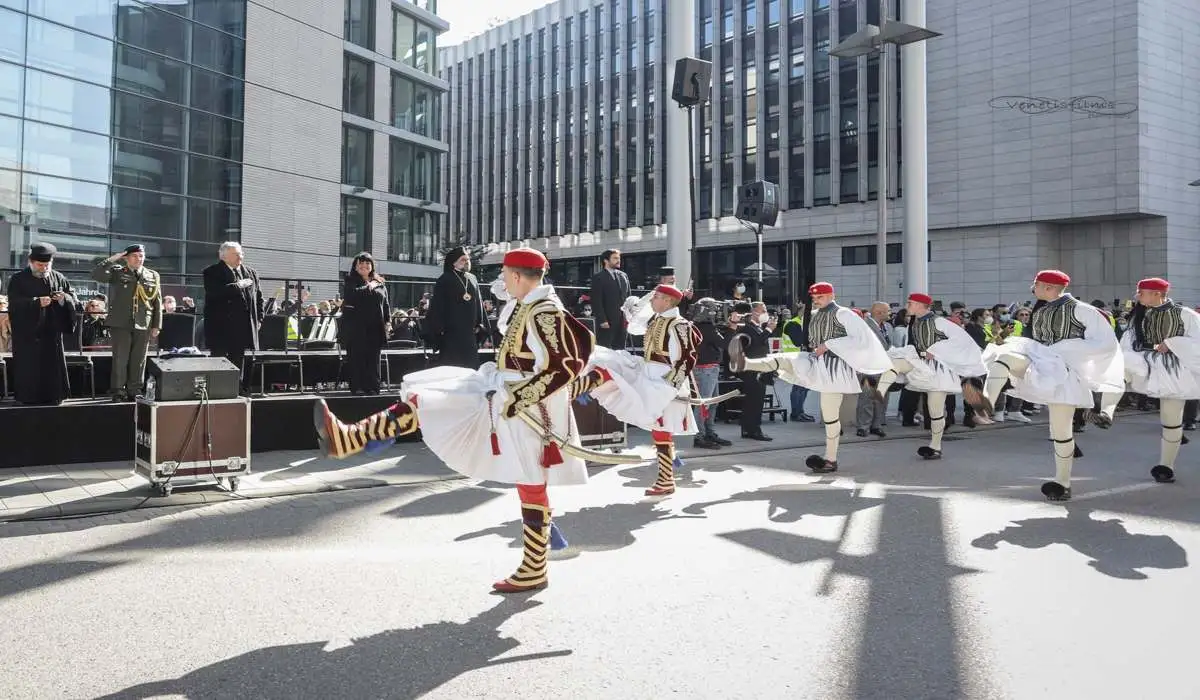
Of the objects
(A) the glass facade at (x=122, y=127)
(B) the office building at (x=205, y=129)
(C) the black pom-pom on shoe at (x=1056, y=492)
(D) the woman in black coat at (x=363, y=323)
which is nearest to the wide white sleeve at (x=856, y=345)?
(C) the black pom-pom on shoe at (x=1056, y=492)

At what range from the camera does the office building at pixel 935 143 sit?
137ft

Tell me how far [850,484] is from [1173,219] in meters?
41.1

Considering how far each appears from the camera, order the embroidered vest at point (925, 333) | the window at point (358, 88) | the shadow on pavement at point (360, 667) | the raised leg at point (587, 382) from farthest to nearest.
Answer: the window at point (358, 88) < the embroidered vest at point (925, 333) < the raised leg at point (587, 382) < the shadow on pavement at point (360, 667)

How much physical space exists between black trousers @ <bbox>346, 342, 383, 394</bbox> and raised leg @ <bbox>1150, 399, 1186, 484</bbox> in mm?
9454

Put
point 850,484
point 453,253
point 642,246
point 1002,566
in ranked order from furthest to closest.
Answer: point 642,246 → point 453,253 → point 850,484 → point 1002,566

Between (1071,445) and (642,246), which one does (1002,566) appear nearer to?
(1071,445)

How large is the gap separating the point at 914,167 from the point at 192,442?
20219mm

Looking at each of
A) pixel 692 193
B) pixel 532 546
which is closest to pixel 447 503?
pixel 532 546

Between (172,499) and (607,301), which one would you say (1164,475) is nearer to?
(607,301)

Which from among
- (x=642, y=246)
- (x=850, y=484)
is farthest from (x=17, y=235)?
(x=642, y=246)

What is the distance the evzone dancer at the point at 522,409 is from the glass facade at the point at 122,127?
76.8 ft

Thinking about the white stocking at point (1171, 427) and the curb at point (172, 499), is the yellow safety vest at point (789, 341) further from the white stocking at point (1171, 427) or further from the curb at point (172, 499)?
the curb at point (172, 499)

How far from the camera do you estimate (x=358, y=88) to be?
38.2 meters

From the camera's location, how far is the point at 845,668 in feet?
14.3
